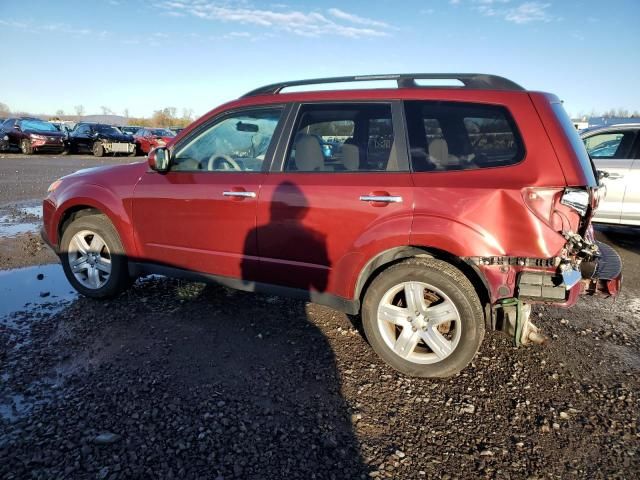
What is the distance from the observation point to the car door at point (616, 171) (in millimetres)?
6156

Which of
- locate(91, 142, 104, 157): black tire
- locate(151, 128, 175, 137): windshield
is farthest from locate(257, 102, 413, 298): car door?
locate(151, 128, 175, 137): windshield

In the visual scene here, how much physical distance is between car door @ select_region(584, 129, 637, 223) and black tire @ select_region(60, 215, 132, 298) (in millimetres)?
6271

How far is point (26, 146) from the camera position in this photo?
2081cm

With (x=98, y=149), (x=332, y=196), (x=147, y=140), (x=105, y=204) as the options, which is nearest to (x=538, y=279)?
(x=332, y=196)

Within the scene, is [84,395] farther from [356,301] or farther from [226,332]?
[356,301]


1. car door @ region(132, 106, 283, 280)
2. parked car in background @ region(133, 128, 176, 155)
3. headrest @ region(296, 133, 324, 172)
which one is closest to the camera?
headrest @ region(296, 133, 324, 172)

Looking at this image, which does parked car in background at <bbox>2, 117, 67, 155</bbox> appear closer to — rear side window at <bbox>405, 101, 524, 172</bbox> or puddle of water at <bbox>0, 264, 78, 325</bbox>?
puddle of water at <bbox>0, 264, 78, 325</bbox>

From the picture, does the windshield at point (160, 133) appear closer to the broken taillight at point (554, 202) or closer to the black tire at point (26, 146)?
the black tire at point (26, 146)

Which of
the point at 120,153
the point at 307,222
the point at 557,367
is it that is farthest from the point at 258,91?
the point at 120,153

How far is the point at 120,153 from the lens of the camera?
2267 cm

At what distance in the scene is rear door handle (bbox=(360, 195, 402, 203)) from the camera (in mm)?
2895

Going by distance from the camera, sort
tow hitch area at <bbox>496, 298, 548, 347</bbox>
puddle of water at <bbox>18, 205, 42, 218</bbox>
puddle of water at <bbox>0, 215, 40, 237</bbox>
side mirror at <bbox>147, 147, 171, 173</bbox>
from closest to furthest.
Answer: tow hitch area at <bbox>496, 298, 548, 347</bbox> → side mirror at <bbox>147, 147, 171, 173</bbox> → puddle of water at <bbox>0, 215, 40, 237</bbox> → puddle of water at <bbox>18, 205, 42, 218</bbox>

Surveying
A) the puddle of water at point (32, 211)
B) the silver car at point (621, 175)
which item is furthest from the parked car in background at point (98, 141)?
the silver car at point (621, 175)

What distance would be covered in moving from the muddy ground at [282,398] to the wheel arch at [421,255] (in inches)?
24.1
